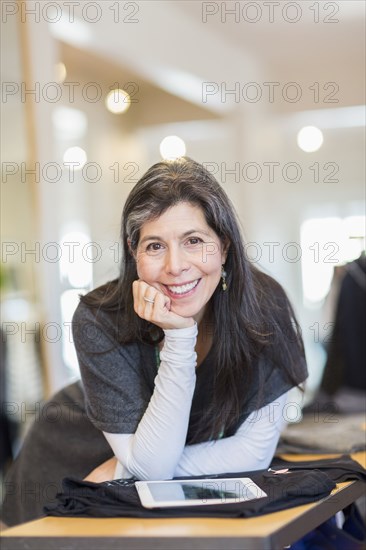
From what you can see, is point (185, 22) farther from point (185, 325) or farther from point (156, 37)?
point (185, 325)

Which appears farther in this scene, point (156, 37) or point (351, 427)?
point (156, 37)

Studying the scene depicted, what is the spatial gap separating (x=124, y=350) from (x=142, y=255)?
19 centimetres

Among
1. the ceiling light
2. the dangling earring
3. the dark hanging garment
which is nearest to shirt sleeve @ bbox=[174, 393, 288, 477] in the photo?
the dangling earring

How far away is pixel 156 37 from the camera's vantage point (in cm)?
380

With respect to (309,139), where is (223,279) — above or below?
below

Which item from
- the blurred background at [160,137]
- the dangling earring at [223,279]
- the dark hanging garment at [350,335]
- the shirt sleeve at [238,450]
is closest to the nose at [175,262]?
the dangling earring at [223,279]

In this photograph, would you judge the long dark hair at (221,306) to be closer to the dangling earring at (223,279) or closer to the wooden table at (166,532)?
the dangling earring at (223,279)

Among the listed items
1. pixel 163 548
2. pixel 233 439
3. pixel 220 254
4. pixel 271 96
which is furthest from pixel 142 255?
pixel 271 96

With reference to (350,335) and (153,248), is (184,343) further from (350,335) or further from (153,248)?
(350,335)

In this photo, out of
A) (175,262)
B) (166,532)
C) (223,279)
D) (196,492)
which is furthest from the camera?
(223,279)

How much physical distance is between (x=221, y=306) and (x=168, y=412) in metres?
0.23

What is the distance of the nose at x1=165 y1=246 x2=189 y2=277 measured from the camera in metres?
1.44

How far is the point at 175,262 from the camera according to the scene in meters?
1.44

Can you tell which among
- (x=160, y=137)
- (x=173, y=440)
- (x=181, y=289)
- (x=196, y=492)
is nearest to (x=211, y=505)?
(x=196, y=492)
